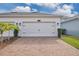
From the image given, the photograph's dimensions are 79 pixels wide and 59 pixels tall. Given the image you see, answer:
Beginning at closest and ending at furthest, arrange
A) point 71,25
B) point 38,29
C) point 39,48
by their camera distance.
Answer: point 39,48
point 71,25
point 38,29

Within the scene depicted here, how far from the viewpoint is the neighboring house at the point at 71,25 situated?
1067cm

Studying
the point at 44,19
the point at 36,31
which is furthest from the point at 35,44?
the point at 44,19

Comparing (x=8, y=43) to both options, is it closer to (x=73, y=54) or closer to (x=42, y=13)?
(x=42, y=13)

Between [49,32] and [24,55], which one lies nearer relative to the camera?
[24,55]

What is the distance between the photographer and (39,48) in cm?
1045

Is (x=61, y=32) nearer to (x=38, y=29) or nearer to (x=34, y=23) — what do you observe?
(x=38, y=29)

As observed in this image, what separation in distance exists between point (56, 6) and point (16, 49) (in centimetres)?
256

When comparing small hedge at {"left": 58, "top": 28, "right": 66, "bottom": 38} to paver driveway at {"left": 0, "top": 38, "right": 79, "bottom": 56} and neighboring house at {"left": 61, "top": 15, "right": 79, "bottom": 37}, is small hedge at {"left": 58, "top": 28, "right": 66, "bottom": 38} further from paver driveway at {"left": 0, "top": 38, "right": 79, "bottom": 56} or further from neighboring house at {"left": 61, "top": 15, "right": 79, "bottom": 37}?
paver driveway at {"left": 0, "top": 38, "right": 79, "bottom": 56}

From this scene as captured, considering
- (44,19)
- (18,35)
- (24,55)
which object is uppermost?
(44,19)

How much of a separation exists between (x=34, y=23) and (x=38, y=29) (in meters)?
0.34

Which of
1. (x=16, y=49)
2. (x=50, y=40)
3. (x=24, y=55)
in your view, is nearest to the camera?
(x=24, y=55)

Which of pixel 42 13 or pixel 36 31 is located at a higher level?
pixel 42 13

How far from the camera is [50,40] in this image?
36.0 feet

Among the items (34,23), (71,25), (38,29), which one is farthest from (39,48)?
(71,25)
